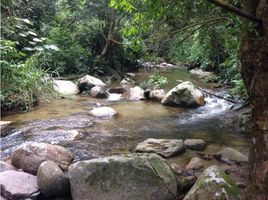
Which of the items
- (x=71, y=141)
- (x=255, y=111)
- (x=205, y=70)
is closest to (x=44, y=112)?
(x=71, y=141)

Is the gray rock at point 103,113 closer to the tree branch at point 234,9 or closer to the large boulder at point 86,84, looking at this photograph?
the large boulder at point 86,84

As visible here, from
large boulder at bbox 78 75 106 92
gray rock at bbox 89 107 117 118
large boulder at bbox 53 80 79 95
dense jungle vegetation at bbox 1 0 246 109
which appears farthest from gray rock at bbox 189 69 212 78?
gray rock at bbox 89 107 117 118

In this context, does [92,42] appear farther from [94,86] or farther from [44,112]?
[44,112]

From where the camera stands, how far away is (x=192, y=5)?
3.83 meters

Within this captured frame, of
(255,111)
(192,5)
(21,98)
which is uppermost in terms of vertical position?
(192,5)

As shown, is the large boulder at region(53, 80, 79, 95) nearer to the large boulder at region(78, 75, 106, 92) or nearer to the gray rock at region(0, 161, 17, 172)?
the large boulder at region(78, 75, 106, 92)

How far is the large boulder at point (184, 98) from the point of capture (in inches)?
300

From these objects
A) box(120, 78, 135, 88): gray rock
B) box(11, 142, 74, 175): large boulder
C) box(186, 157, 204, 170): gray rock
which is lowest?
box(186, 157, 204, 170): gray rock

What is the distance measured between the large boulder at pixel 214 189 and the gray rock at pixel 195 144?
1.75 m

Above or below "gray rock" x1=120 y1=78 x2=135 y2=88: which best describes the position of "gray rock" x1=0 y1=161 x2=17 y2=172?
below

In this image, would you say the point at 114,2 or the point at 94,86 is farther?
the point at 94,86

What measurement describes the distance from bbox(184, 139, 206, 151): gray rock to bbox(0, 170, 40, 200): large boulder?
2.27 m

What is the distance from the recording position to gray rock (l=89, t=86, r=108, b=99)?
28.5 ft

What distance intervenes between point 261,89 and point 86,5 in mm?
9693
